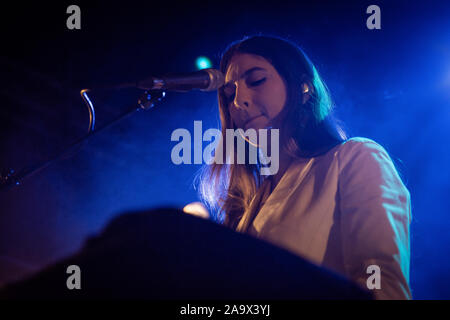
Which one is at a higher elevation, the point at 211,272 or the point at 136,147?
the point at 136,147

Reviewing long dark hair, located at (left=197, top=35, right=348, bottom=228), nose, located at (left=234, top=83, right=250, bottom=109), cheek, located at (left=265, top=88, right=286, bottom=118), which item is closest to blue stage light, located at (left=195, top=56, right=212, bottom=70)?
long dark hair, located at (left=197, top=35, right=348, bottom=228)

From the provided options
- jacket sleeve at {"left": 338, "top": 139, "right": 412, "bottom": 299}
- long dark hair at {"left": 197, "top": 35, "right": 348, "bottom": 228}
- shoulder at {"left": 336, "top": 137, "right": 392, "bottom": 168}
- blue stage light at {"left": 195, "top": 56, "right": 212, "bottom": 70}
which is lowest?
jacket sleeve at {"left": 338, "top": 139, "right": 412, "bottom": 299}

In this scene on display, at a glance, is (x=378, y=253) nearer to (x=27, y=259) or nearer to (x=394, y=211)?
(x=394, y=211)

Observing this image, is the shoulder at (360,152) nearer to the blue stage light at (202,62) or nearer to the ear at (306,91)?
the ear at (306,91)

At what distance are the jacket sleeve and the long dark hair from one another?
1.41ft

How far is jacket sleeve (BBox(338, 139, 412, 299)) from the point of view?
3.01 feet

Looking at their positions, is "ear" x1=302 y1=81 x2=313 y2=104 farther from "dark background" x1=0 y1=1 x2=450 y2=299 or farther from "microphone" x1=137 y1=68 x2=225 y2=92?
"dark background" x1=0 y1=1 x2=450 y2=299

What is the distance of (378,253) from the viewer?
994mm

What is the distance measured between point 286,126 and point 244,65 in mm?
530

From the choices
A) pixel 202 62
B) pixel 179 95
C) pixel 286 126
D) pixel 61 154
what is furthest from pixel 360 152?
pixel 179 95

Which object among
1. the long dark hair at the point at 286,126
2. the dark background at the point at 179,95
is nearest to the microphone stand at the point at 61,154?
the long dark hair at the point at 286,126

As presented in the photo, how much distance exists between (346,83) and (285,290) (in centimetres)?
348

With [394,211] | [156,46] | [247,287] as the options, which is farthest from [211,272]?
[156,46]
